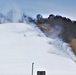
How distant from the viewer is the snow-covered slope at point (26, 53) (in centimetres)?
2372

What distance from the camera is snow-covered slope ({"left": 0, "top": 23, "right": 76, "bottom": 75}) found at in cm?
2372

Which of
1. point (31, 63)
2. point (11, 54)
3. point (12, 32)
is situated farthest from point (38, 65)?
point (12, 32)

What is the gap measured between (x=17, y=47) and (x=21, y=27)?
2.05m

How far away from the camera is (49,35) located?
88.9 feet

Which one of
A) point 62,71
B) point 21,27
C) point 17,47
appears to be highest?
point 21,27

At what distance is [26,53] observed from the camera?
25.5m

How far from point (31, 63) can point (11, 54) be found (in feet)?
5.97

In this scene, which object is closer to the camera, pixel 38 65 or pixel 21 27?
pixel 38 65

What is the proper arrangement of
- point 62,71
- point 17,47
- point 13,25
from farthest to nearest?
point 13,25 → point 17,47 → point 62,71

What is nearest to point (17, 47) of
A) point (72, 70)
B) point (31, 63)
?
point (31, 63)

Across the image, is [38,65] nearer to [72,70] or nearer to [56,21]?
[72,70]

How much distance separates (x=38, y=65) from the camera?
78.9 feet

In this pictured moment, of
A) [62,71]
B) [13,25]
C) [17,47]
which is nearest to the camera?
[62,71]

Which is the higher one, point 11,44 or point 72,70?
point 11,44
